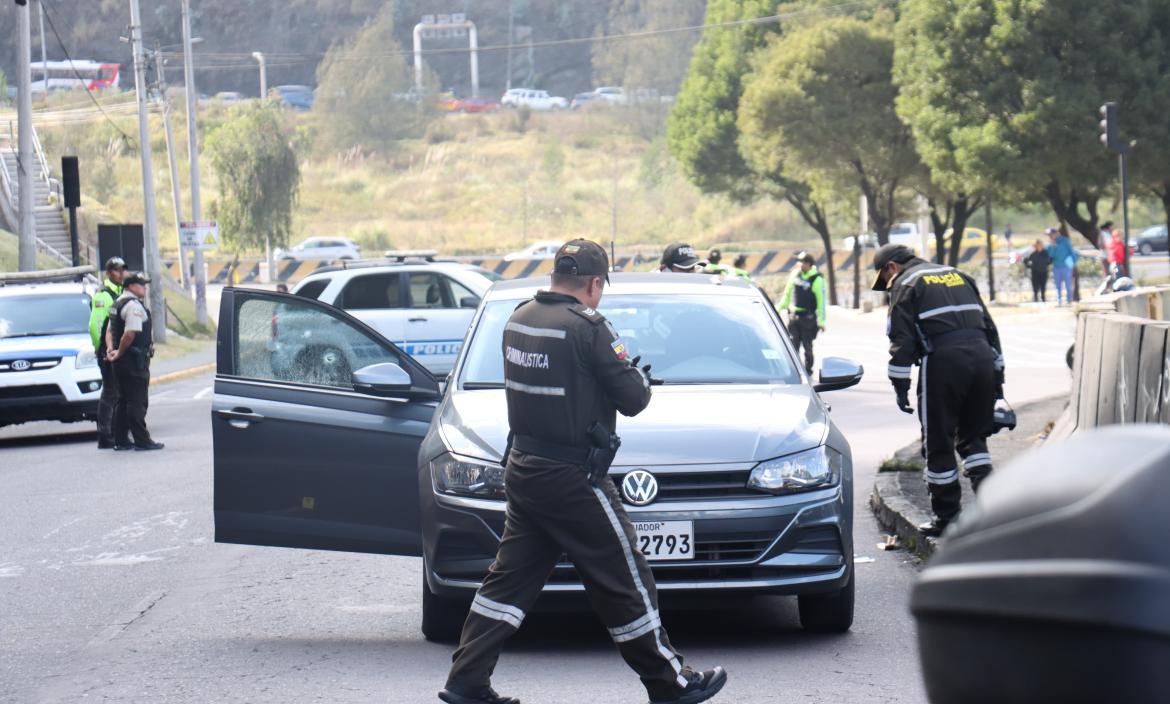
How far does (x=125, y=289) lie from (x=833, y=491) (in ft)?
36.8

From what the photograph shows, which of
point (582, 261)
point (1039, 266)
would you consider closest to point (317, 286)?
point (582, 261)

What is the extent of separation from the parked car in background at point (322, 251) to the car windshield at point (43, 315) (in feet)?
152

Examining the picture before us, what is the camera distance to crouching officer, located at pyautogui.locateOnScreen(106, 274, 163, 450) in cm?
1617

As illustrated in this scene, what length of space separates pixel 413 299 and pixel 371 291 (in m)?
0.54

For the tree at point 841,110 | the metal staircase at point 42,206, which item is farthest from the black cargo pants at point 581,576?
the tree at point 841,110

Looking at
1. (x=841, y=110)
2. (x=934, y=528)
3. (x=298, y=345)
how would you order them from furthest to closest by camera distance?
(x=841, y=110), (x=934, y=528), (x=298, y=345)

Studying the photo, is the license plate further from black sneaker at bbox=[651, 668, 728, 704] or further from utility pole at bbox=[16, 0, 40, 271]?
utility pole at bbox=[16, 0, 40, 271]

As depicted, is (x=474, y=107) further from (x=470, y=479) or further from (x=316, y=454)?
(x=470, y=479)

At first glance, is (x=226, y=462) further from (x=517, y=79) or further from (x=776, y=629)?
(x=517, y=79)

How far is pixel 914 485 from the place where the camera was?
435 inches

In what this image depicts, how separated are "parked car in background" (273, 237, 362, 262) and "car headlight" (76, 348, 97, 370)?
47814 mm

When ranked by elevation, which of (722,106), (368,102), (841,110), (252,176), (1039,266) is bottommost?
(1039,266)

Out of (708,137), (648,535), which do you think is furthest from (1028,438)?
(708,137)

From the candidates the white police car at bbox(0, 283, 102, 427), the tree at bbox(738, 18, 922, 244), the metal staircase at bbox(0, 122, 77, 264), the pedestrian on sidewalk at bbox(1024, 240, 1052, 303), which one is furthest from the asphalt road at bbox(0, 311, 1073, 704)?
the tree at bbox(738, 18, 922, 244)
